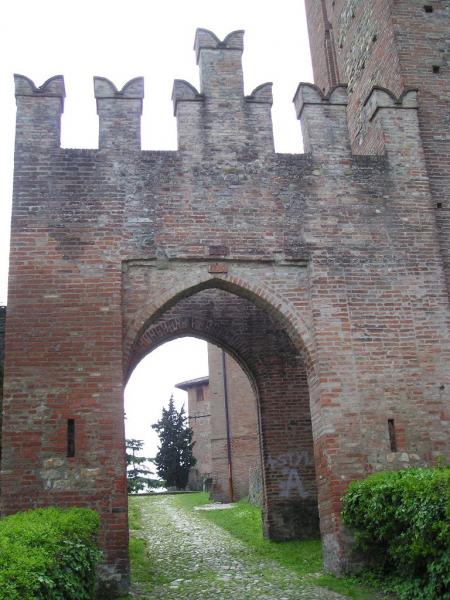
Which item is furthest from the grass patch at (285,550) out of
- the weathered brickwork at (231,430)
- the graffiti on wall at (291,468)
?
the weathered brickwork at (231,430)

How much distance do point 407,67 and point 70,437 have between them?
29.3 ft

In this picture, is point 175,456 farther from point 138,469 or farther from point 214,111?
point 214,111

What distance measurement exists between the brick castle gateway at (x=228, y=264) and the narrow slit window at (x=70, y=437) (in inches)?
0.8

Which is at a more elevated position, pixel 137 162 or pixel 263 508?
pixel 137 162

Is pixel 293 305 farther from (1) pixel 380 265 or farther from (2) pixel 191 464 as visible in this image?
(2) pixel 191 464

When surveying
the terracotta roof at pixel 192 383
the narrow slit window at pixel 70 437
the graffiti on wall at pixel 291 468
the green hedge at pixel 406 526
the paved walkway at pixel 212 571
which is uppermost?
the terracotta roof at pixel 192 383

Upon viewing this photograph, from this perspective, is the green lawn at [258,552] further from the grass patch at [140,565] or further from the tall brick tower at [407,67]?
the tall brick tower at [407,67]

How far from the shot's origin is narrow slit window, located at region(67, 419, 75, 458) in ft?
30.6

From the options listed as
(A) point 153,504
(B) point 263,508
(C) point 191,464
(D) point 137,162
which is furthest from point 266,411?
(C) point 191,464

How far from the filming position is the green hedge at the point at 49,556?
4570 millimetres

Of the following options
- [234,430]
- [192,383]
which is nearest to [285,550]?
[234,430]

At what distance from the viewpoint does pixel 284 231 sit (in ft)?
35.3

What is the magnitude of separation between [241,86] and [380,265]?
3.81 m

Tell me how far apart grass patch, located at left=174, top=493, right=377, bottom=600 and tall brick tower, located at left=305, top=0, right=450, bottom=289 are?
5027 mm
